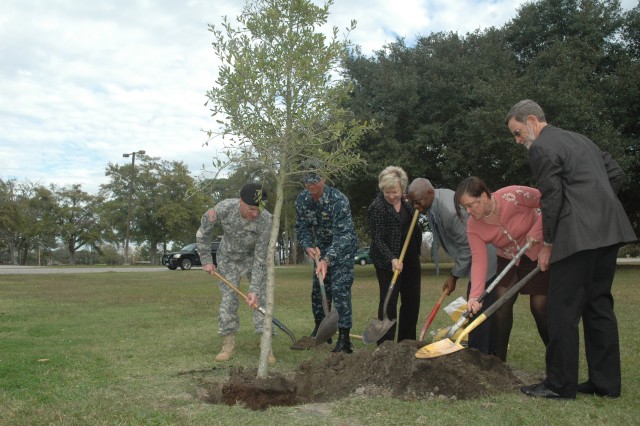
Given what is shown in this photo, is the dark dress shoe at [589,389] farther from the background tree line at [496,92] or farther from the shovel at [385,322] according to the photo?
the background tree line at [496,92]

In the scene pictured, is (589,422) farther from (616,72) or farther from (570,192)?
(616,72)

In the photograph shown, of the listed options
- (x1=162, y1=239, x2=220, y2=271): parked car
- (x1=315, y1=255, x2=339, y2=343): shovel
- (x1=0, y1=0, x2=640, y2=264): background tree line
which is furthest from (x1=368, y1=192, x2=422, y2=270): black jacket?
(x1=162, y1=239, x2=220, y2=271): parked car

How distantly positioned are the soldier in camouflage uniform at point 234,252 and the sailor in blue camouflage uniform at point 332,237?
48 centimetres

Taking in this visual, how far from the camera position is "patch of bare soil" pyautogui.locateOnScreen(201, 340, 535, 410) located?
394 centimetres

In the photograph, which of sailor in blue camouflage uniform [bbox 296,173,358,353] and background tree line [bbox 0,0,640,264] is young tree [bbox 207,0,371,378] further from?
background tree line [bbox 0,0,640,264]

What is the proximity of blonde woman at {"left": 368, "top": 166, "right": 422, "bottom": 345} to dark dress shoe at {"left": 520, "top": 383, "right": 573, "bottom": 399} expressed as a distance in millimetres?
1777

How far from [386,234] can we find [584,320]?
6.85ft

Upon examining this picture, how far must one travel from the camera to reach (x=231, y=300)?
570cm

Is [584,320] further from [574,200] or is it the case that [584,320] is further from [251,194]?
[251,194]

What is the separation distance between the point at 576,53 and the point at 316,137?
1721 centimetres

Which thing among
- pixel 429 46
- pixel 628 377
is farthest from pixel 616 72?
pixel 628 377

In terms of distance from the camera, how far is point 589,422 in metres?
3.32

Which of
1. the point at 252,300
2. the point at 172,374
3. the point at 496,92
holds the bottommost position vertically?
the point at 172,374

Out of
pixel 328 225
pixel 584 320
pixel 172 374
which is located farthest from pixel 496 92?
pixel 172 374
